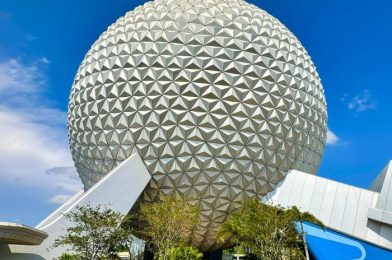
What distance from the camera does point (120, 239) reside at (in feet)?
51.9

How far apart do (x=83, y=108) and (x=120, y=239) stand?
386 inches

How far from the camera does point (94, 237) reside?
15414 mm

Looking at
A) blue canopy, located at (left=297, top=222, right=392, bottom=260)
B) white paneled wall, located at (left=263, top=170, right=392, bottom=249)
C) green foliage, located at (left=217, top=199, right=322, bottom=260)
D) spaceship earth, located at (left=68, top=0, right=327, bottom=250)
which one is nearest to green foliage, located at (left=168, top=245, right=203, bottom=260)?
spaceship earth, located at (left=68, top=0, right=327, bottom=250)

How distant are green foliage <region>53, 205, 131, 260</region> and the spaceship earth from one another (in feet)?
17.4

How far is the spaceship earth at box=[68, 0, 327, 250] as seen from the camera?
20.5m

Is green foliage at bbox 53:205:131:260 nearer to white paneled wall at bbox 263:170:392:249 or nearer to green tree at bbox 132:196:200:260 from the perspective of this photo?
green tree at bbox 132:196:200:260

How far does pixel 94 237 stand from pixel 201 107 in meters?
8.73

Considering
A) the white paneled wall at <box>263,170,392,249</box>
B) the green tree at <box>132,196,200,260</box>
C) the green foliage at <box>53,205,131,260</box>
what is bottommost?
the green foliage at <box>53,205,131,260</box>

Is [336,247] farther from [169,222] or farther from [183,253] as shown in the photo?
[169,222]

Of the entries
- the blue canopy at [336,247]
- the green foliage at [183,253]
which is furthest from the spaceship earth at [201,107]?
the blue canopy at [336,247]

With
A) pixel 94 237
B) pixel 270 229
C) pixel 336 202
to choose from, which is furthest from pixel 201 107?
pixel 94 237

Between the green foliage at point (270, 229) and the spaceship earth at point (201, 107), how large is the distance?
11.5 feet

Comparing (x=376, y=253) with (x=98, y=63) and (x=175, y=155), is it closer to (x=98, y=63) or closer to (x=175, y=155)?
(x=175, y=155)

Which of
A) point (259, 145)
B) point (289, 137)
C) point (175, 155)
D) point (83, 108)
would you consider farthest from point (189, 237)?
point (83, 108)
